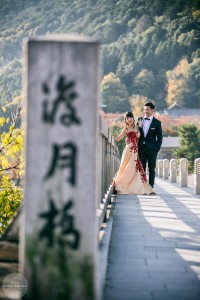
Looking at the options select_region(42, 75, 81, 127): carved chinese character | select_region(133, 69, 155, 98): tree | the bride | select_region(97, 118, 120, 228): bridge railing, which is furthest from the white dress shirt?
select_region(133, 69, 155, 98): tree

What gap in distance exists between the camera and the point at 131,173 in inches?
422

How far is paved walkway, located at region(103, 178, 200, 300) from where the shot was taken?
10.7 feet

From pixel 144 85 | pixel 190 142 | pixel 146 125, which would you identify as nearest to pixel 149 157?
pixel 146 125

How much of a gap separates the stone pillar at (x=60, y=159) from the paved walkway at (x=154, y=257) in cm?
73

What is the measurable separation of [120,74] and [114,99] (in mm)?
16315

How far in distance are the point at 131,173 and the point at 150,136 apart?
0.99 meters

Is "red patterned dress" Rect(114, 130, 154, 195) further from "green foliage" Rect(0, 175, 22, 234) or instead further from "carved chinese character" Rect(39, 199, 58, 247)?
"carved chinese character" Rect(39, 199, 58, 247)

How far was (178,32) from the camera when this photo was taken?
137 m

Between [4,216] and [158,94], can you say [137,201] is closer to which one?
[4,216]

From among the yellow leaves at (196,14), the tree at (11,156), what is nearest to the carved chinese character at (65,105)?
the tree at (11,156)

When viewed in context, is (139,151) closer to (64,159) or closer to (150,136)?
(150,136)

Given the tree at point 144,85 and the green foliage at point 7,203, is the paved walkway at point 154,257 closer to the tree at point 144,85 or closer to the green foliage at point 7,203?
the green foliage at point 7,203

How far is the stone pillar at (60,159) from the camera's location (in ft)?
8.32

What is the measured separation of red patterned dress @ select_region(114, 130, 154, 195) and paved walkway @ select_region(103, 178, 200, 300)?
3.05 meters
